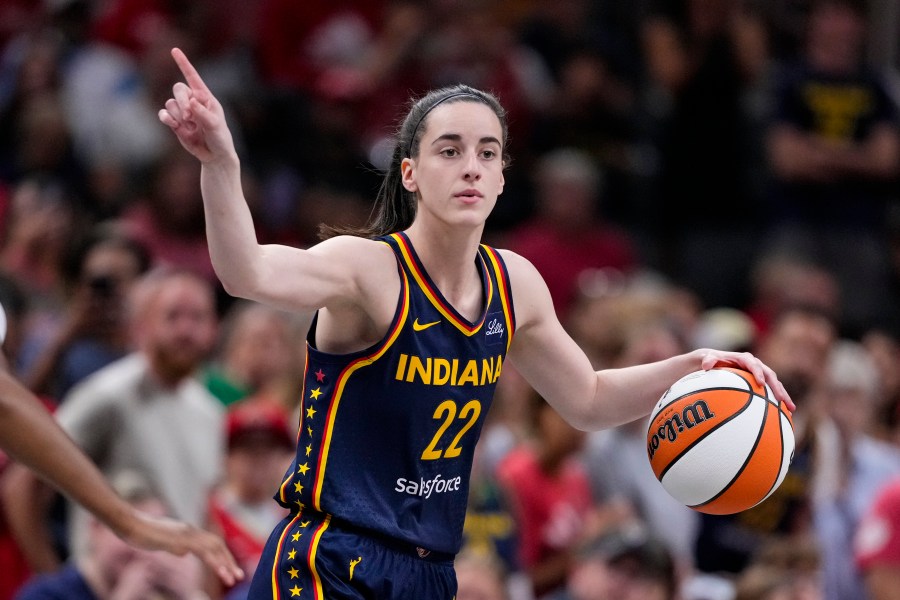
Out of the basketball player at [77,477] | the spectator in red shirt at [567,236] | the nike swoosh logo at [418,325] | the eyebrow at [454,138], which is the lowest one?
the basketball player at [77,477]

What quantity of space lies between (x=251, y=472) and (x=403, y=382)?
9.23ft

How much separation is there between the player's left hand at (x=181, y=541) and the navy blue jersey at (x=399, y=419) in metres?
0.26

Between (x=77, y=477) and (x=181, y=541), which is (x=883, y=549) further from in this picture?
(x=77, y=477)

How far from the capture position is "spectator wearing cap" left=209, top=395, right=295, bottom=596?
269 inches

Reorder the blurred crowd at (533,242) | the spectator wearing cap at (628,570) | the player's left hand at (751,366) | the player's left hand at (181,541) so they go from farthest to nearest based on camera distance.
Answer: the blurred crowd at (533,242) < the spectator wearing cap at (628,570) < the player's left hand at (751,366) < the player's left hand at (181,541)

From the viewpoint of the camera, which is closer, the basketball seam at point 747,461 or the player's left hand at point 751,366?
the basketball seam at point 747,461

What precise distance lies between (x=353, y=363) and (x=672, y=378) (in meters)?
1.15

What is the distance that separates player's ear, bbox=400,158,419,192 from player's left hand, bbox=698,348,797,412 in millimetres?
1069

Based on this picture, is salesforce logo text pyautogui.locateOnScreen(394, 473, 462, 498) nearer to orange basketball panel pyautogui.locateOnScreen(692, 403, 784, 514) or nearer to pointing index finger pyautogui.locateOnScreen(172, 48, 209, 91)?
orange basketball panel pyautogui.locateOnScreen(692, 403, 784, 514)

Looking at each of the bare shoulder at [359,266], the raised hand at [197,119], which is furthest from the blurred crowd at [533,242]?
the raised hand at [197,119]

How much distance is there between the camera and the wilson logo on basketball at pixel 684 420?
178 inches

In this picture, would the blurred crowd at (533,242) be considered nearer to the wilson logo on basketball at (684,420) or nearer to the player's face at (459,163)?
the wilson logo on basketball at (684,420)

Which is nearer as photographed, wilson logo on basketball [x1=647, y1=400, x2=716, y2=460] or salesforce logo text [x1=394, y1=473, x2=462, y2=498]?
salesforce logo text [x1=394, y1=473, x2=462, y2=498]

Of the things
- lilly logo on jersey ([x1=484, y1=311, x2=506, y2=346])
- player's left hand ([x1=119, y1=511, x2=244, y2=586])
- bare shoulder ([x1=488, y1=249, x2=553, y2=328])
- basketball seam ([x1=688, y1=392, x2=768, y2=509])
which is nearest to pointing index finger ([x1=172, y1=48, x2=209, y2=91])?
lilly logo on jersey ([x1=484, y1=311, x2=506, y2=346])
